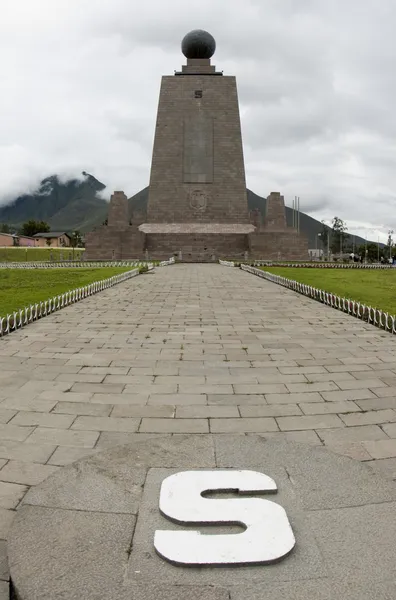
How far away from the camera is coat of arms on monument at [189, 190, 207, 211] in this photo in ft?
144

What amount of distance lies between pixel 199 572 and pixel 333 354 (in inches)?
228

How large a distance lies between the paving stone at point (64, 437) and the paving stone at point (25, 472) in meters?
0.42

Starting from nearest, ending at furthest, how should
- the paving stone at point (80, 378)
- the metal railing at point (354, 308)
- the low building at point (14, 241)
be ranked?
the paving stone at point (80, 378)
the metal railing at point (354, 308)
the low building at point (14, 241)

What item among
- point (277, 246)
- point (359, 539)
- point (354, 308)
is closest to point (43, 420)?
point (359, 539)

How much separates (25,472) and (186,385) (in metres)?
2.70

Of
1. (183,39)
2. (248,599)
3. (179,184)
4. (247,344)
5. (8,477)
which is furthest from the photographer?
(183,39)

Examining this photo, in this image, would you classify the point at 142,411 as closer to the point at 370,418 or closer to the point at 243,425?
the point at 243,425

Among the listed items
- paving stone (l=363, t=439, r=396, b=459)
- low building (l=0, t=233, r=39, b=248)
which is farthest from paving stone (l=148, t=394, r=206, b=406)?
low building (l=0, t=233, r=39, b=248)

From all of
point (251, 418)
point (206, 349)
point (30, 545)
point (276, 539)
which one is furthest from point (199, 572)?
point (206, 349)

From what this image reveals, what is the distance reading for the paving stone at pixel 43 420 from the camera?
15.6ft

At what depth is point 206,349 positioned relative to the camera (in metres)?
8.31

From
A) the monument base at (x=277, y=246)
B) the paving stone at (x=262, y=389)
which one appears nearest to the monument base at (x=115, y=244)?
the monument base at (x=277, y=246)

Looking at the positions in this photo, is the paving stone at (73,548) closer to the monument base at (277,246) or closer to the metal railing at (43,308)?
the metal railing at (43,308)

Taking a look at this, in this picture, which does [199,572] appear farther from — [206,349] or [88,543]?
[206,349]
